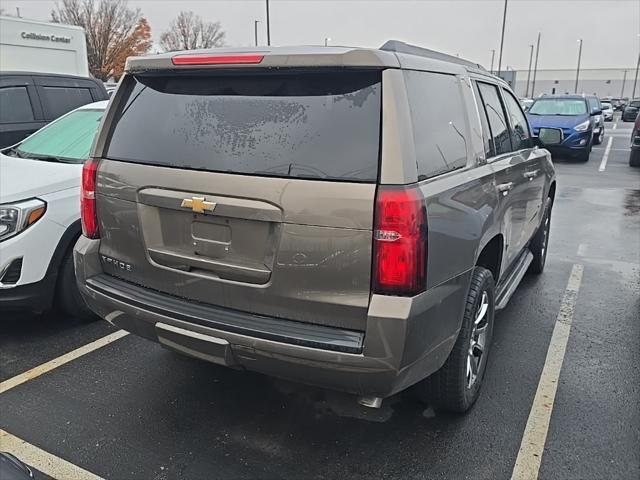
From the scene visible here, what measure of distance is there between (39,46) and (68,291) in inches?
366


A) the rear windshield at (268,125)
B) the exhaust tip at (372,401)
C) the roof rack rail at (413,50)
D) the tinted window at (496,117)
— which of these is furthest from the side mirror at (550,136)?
the exhaust tip at (372,401)

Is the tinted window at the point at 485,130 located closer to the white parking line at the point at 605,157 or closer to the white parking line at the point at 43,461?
the white parking line at the point at 43,461

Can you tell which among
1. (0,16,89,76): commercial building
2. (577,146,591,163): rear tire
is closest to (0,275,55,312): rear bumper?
(0,16,89,76): commercial building

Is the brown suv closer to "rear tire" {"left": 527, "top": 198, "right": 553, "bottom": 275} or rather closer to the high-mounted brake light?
the high-mounted brake light

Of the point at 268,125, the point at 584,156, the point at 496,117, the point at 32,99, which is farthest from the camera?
the point at 584,156

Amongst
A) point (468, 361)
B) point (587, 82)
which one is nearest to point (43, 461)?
point (468, 361)

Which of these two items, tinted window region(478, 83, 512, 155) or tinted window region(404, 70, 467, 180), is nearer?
tinted window region(404, 70, 467, 180)

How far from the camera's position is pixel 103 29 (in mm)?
35812

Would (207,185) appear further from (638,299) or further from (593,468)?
(638,299)

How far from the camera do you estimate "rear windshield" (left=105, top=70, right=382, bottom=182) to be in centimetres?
235

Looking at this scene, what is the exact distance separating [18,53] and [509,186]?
1107 centimetres

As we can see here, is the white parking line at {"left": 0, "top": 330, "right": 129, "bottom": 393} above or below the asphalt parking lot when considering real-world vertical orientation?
below

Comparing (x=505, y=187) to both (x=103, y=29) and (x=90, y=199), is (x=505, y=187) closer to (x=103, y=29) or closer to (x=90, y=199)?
(x=90, y=199)

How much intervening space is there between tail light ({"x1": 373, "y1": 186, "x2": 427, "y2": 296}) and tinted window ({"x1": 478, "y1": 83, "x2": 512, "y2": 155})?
1574 millimetres
